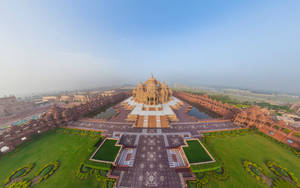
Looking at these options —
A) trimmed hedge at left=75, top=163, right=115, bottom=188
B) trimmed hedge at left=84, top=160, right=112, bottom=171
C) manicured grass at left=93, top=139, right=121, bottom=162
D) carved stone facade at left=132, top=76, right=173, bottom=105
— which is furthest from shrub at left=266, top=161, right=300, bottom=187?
carved stone facade at left=132, top=76, right=173, bottom=105

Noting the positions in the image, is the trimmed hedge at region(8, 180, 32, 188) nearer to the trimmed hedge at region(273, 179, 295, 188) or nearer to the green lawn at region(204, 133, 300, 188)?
the green lawn at region(204, 133, 300, 188)

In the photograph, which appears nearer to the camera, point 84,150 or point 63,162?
point 63,162

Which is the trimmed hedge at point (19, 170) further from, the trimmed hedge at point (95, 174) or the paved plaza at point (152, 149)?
the paved plaza at point (152, 149)

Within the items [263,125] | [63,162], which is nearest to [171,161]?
[63,162]

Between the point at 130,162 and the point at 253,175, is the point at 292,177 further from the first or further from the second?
the point at 130,162

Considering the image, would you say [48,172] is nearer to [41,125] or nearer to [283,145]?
[41,125]

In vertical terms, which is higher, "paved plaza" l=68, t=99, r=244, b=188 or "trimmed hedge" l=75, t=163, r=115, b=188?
"paved plaza" l=68, t=99, r=244, b=188
